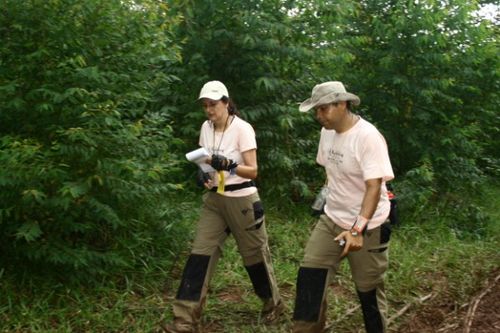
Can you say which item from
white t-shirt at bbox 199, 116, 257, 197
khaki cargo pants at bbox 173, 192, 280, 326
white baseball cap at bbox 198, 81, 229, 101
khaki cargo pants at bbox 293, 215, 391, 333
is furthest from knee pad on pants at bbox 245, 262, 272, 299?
white baseball cap at bbox 198, 81, 229, 101

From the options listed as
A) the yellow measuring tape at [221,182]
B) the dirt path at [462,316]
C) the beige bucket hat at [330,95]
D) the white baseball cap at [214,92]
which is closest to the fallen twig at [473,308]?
the dirt path at [462,316]

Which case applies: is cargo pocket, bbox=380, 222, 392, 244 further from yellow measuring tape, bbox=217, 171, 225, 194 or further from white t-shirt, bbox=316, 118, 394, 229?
yellow measuring tape, bbox=217, 171, 225, 194

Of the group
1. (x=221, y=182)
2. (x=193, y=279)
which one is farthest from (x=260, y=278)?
(x=221, y=182)

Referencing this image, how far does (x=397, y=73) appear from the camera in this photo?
29.2 feet

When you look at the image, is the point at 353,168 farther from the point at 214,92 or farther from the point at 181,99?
the point at 181,99

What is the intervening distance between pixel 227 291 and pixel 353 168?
2375mm

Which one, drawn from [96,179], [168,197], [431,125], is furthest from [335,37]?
[96,179]

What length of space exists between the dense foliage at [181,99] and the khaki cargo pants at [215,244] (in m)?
0.84

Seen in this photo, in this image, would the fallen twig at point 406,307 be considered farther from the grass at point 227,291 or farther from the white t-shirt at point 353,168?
the white t-shirt at point 353,168

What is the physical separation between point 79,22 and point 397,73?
526 centimetres

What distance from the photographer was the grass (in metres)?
4.81

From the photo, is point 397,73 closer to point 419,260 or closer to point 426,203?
point 426,203

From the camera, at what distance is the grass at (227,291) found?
15.8 feet

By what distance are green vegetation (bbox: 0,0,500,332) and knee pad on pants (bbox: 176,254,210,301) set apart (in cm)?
59
